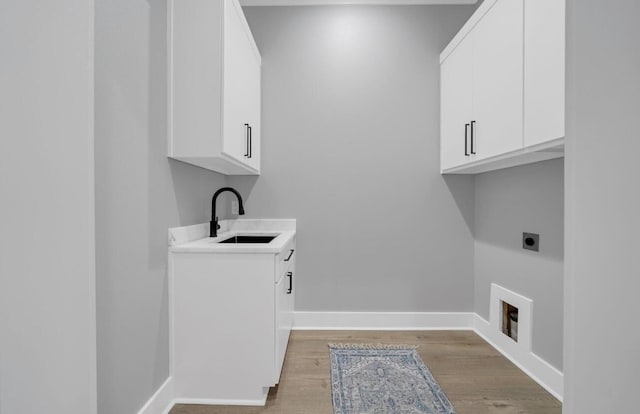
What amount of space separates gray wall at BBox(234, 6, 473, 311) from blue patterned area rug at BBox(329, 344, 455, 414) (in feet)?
1.66

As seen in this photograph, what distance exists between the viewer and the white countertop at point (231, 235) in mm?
1607

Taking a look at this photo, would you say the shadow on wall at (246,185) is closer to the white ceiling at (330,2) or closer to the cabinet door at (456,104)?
the white ceiling at (330,2)

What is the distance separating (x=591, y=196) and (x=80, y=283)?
3.09 ft

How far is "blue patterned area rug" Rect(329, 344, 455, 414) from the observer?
1593 millimetres

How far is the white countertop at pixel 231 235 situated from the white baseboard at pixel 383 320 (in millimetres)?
764

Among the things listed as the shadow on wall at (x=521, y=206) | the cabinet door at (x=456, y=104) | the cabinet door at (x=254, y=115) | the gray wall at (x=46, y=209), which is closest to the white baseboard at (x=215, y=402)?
the gray wall at (x=46, y=209)

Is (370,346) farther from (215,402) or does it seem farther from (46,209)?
(46,209)

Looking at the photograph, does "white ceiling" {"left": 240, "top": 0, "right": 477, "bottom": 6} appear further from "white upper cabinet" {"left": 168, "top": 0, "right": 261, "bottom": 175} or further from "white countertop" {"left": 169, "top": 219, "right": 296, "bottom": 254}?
"white countertop" {"left": 169, "top": 219, "right": 296, "bottom": 254}

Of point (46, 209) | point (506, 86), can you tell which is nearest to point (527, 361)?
point (506, 86)

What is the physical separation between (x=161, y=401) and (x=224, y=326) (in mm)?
442

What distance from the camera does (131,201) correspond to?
131 centimetres

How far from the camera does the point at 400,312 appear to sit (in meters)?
2.61

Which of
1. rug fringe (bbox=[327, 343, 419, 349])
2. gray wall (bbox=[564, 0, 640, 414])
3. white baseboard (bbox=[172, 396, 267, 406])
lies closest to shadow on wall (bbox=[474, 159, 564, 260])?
rug fringe (bbox=[327, 343, 419, 349])

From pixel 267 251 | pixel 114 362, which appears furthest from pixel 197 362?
pixel 267 251
